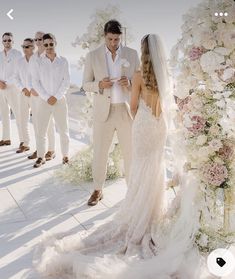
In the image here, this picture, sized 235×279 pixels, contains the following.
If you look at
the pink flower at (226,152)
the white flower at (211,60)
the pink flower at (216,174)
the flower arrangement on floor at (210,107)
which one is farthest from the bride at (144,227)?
the white flower at (211,60)

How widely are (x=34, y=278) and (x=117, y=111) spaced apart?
231cm

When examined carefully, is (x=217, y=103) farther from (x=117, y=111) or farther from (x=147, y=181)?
(x=117, y=111)

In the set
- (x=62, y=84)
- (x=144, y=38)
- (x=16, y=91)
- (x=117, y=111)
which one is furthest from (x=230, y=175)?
(x=16, y=91)

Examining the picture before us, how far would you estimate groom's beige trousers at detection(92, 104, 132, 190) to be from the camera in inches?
213

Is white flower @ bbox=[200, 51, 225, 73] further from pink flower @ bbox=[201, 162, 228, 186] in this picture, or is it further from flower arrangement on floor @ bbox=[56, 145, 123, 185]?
flower arrangement on floor @ bbox=[56, 145, 123, 185]

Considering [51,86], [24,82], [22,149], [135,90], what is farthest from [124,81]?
[22,149]

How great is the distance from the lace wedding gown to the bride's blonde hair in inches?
11.0

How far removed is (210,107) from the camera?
11.1ft

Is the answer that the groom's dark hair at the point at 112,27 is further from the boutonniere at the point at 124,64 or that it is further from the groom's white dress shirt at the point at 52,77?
the groom's white dress shirt at the point at 52,77

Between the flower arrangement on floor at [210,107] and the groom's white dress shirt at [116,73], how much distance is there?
1.78 m

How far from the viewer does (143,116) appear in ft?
14.6

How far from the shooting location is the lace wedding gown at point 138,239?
11.8 ft

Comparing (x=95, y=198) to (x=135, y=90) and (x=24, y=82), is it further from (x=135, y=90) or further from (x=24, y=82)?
(x=24, y=82)

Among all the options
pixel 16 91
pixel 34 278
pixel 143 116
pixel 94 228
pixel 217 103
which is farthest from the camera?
pixel 16 91
